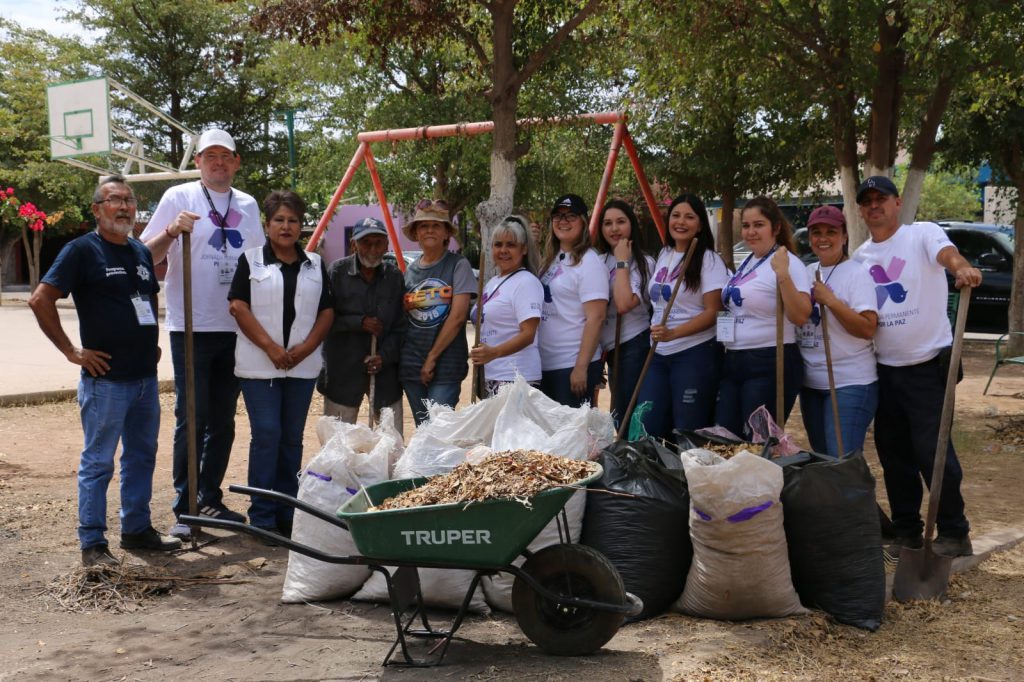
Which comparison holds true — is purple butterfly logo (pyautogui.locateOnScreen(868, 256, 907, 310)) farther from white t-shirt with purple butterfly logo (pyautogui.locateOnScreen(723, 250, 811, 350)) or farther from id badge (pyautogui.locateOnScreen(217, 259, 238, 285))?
id badge (pyautogui.locateOnScreen(217, 259, 238, 285))

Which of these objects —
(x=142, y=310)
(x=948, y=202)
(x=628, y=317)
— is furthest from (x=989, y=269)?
(x=948, y=202)

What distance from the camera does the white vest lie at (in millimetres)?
5051

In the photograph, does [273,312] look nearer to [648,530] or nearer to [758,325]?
[648,530]

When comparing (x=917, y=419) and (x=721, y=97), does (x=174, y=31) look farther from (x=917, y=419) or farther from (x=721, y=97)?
(x=917, y=419)

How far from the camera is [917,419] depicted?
465 cm

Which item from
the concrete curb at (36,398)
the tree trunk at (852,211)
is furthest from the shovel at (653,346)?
the concrete curb at (36,398)

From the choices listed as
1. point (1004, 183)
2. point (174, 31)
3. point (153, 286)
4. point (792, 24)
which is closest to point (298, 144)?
point (174, 31)

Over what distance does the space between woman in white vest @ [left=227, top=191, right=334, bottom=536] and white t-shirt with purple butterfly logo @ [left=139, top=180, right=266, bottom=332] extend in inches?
10.5

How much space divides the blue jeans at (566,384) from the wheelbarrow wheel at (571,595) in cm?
170

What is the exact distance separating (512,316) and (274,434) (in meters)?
1.32

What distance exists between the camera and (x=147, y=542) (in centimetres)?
507

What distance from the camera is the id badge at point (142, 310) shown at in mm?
4801

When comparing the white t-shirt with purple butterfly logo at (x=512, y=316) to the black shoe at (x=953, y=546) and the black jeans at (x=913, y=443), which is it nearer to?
the black jeans at (x=913, y=443)

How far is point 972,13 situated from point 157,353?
18.7 ft
